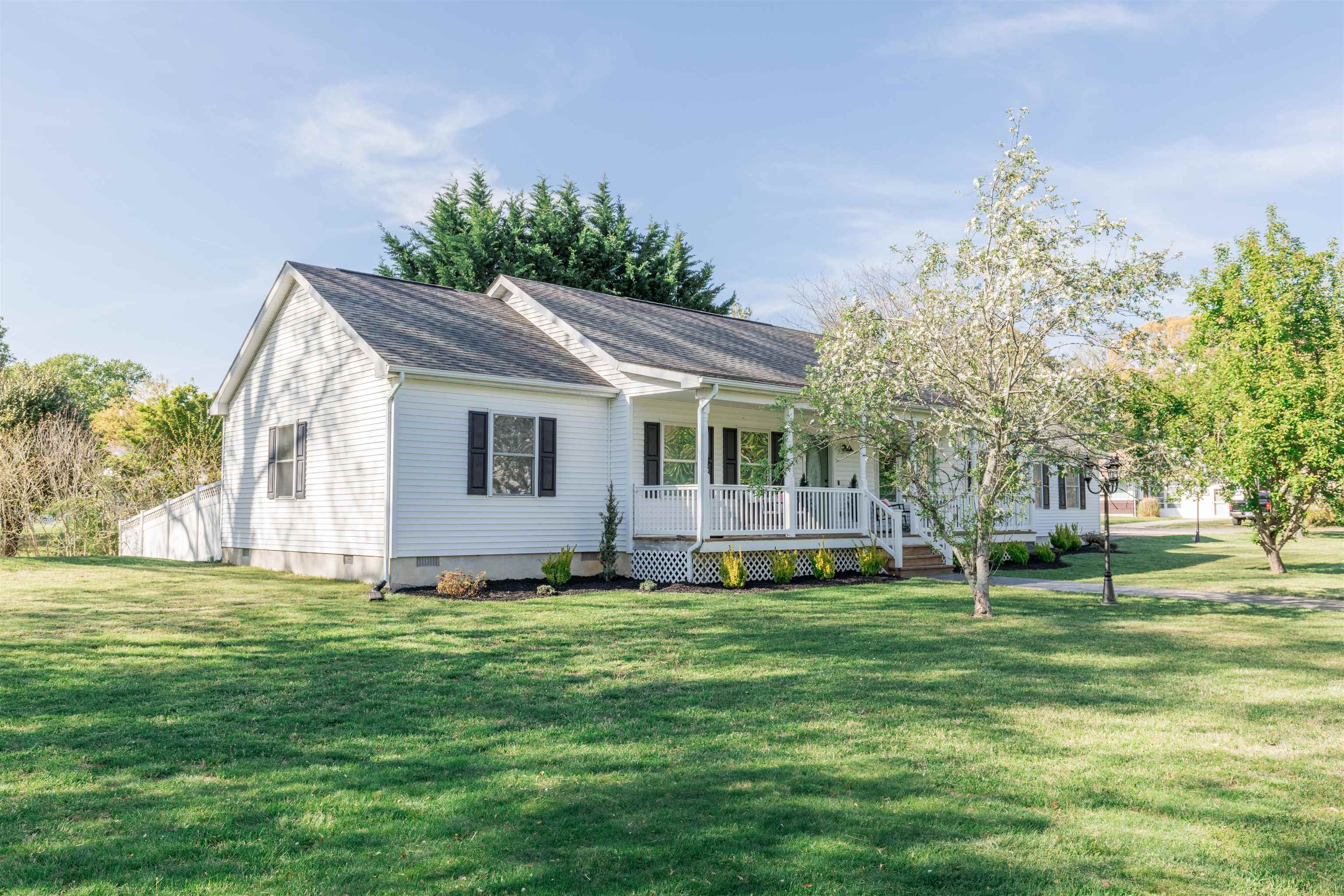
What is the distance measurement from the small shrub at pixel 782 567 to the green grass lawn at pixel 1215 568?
579 centimetres

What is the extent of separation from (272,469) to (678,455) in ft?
28.2

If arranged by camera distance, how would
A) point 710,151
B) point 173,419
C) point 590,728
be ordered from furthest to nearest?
1. point 710,151
2. point 173,419
3. point 590,728

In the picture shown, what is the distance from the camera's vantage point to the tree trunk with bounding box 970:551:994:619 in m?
11.9

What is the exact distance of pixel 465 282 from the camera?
31031mm

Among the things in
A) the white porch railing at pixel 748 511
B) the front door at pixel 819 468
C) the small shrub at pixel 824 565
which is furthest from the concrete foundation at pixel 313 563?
the front door at pixel 819 468

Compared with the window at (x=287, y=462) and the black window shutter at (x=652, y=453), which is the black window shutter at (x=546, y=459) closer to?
the black window shutter at (x=652, y=453)

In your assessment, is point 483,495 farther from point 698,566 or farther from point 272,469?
point 272,469

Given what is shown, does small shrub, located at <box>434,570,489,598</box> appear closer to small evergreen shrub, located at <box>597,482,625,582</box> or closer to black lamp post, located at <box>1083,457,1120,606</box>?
small evergreen shrub, located at <box>597,482,625,582</box>

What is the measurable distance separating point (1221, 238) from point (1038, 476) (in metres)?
9.19

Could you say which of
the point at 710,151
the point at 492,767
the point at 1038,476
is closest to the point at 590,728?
the point at 492,767

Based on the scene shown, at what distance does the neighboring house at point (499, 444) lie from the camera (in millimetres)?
14828

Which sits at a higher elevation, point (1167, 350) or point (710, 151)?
point (710, 151)

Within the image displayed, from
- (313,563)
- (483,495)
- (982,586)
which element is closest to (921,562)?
(982,586)

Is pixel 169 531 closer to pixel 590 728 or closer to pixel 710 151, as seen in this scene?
pixel 590 728
